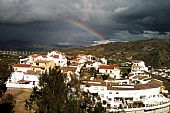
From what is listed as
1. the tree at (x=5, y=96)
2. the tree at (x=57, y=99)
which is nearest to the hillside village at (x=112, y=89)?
the tree at (x=5, y=96)

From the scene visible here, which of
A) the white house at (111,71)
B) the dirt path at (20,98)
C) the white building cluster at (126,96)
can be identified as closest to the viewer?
the dirt path at (20,98)

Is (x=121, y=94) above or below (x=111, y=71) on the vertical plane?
below

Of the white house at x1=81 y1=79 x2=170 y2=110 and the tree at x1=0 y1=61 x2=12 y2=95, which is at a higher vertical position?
the tree at x1=0 y1=61 x2=12 y2=95

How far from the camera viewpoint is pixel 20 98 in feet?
199

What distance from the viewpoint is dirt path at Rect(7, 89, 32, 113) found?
174ft

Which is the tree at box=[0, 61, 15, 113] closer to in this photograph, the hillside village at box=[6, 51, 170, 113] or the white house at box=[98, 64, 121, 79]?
the hillside village at box=[6, 51, 170, 113]

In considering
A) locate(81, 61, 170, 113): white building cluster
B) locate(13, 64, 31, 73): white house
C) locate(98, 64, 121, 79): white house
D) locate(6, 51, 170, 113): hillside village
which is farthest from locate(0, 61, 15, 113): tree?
locate(98, 64, 121, 79): white house

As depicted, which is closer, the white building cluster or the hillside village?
the white building cluster

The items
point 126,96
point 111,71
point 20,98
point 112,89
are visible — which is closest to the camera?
point 20,98

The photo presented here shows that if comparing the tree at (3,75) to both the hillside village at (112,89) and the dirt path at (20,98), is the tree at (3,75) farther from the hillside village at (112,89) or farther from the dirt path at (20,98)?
the dirt path at (20,98)

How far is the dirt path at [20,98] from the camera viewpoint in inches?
2093

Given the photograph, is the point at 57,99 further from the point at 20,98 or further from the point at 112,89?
the point at 112,89

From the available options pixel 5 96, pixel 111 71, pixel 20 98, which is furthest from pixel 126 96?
pixel 5 96

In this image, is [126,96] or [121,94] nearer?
[121,94]
